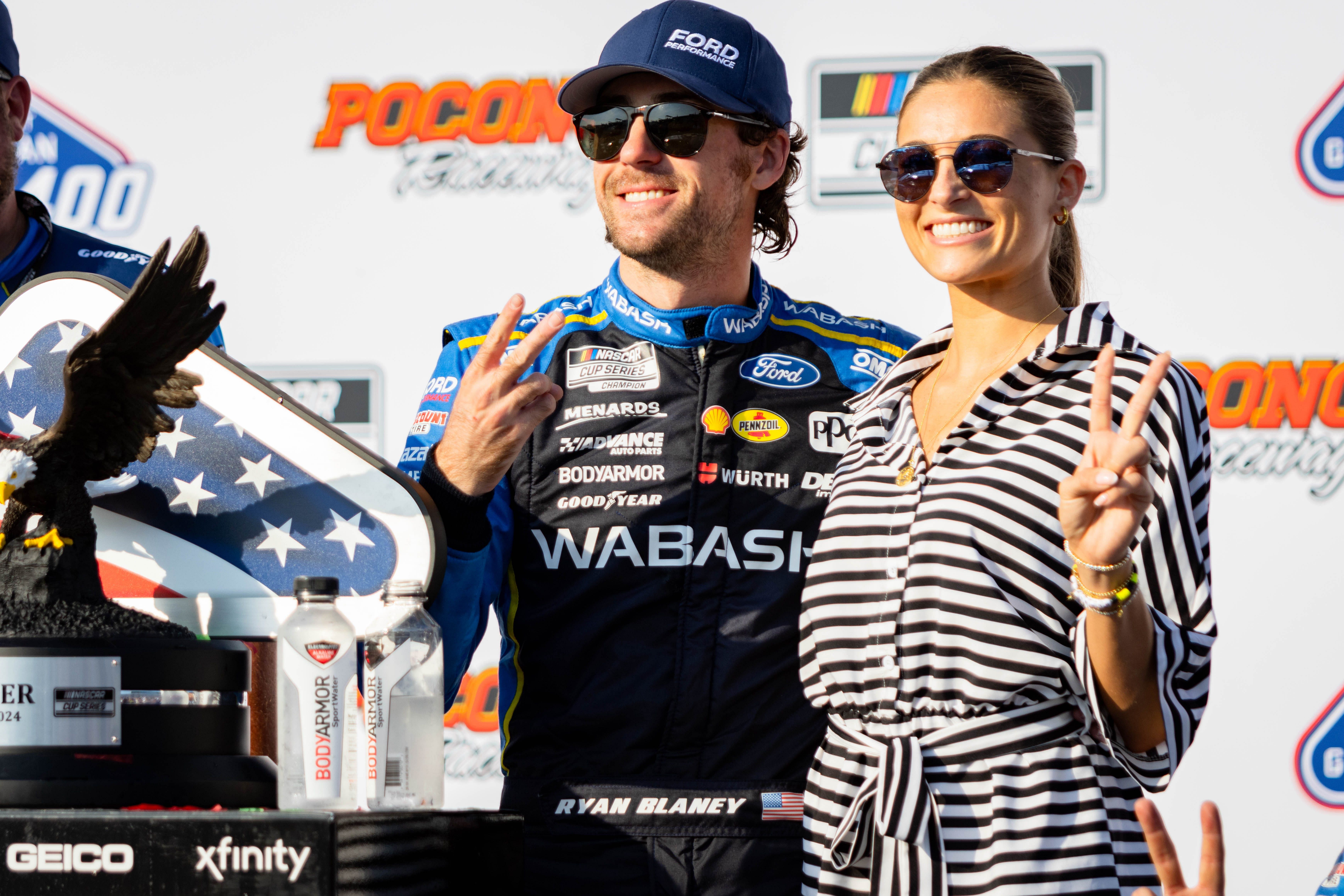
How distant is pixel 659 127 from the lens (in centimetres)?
190

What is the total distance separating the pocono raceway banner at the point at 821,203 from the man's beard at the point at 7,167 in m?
1.19

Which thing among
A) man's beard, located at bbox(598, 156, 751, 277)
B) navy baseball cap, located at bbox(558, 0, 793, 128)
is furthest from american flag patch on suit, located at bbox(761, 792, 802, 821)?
navy baseball cap, located at bbox(558, 0, 793, 128)

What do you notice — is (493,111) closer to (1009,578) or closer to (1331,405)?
(1331,405)

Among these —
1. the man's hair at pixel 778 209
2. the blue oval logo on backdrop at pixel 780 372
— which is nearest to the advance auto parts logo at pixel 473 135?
the man's hair at pixel 778 209

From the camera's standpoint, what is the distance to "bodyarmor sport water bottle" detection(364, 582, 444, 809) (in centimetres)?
128

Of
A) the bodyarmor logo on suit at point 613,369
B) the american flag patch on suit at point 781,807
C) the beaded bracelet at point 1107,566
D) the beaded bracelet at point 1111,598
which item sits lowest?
the american flag patch on suit at point 781,807

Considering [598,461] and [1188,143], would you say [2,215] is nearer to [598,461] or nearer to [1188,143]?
[598,461]

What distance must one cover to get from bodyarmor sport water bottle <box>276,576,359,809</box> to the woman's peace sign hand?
737 millimetres

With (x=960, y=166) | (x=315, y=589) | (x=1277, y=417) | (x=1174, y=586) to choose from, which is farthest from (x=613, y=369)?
(x=1277, y=417)

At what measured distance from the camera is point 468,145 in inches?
134

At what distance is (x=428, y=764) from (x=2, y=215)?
1.28m

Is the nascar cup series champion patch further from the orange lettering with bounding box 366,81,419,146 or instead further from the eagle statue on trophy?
the orange lettering with bounding box 366,81,419,146

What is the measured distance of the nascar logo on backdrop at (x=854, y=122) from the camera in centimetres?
330

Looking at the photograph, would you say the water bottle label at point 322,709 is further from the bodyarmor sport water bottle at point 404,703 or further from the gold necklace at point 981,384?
the gold necklace at point 981,384
